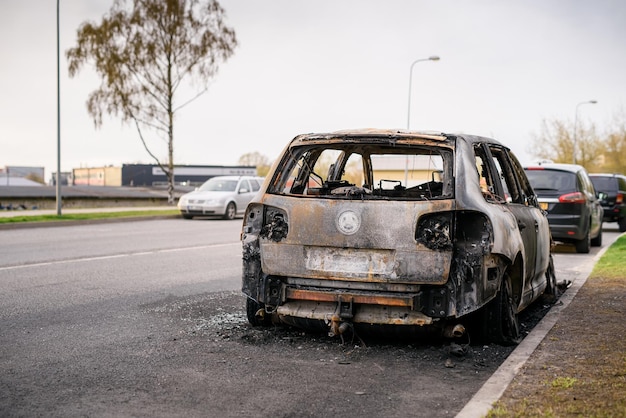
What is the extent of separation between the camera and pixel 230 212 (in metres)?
28.0

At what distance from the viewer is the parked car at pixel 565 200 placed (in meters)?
14.3

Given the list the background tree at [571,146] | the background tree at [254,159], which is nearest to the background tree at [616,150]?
the background tree at [571,146]

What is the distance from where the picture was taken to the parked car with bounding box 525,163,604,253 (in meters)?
14.3

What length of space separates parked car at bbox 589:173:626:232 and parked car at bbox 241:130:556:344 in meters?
17.3

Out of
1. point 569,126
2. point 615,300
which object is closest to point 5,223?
point 615,300

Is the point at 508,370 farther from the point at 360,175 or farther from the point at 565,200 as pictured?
the point at 565,200

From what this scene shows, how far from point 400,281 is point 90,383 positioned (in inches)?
90.9

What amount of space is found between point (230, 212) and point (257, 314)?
2161 centimetres

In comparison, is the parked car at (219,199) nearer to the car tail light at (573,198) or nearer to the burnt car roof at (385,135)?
the car tail light at (573,198)

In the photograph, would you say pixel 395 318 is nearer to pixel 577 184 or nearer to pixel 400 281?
pixel 400 281

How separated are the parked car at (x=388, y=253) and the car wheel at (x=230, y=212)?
21.3 m

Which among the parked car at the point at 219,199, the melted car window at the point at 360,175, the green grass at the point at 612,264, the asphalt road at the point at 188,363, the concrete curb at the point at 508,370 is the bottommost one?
the asphalt road at the point at 188,363

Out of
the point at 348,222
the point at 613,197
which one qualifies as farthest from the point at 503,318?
the point at 613,197

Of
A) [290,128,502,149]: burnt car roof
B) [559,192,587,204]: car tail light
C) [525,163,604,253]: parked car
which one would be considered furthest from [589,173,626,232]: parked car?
[290,128,502,149]: burnt car roof
